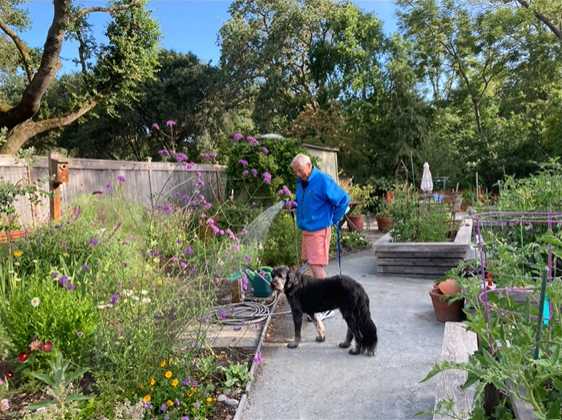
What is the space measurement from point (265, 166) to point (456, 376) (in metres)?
7.31

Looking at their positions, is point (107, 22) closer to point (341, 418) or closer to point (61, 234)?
point (61, 234)

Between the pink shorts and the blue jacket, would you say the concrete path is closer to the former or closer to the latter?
the pink shorts

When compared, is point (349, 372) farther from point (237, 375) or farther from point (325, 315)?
point (325, 315)

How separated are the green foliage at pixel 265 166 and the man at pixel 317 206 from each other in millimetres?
4474

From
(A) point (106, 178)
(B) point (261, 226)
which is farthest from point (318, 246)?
(A) point (106, 178)

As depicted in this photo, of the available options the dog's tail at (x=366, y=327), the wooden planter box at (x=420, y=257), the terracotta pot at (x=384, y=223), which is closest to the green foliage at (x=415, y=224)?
the wooden planter box at (x=420, y=257)

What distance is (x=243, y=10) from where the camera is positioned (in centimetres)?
2319

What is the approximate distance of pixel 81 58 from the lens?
13234mm

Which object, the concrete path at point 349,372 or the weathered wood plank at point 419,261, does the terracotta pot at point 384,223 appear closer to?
the weathered wood plank at point 419,261

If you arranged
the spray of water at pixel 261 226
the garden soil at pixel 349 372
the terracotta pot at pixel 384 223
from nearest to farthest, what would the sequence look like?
the garden soil at pixel 349 372, the spray of water at pixel 261 226, the terracotta pot at pixel 384 223

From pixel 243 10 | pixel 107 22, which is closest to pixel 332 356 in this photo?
pixel 107 22

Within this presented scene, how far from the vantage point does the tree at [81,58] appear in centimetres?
1130

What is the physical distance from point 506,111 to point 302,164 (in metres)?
21.1

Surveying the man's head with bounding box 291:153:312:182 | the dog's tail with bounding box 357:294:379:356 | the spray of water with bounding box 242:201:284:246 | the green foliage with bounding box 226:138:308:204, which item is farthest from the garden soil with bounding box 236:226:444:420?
the green foliage with bounding box 226:138:308:204
